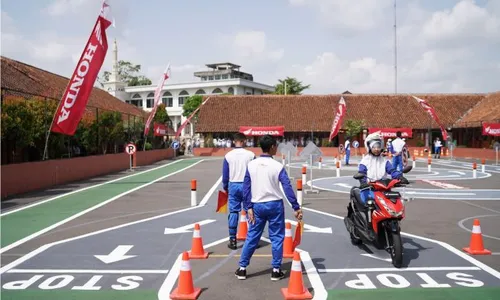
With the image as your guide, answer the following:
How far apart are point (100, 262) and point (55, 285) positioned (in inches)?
47.8

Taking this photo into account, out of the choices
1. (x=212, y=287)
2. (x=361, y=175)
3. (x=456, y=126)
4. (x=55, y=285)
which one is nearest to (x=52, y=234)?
(x=55, y=285)

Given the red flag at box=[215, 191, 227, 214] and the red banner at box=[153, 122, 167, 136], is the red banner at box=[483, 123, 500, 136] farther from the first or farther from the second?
the red flag at box=[215, 191, 227, 214]

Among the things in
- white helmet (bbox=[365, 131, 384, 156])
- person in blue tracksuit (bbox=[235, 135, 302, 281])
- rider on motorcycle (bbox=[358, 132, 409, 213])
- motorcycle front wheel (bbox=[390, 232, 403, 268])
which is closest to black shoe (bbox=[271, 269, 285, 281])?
person in blue tracksuit (bbox=[235, 135, 302, 281])

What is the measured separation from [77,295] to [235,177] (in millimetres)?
3311

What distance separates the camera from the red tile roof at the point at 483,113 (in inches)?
1844

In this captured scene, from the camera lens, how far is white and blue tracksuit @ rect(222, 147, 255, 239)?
28.0ft

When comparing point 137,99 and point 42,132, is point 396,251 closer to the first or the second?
point 42,132

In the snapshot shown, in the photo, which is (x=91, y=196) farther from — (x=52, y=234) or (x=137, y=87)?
(x=137, y=87)

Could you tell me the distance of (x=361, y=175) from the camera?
8258mm

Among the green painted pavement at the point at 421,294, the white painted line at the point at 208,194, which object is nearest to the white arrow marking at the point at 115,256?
the green painted pavement at the point at 421,294

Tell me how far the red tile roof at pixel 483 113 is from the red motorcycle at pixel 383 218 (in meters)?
39.4

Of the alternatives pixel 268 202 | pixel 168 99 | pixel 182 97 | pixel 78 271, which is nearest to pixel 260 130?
pixel 182 97

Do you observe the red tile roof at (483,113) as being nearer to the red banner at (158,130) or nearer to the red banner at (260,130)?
the red banner at (260,130)

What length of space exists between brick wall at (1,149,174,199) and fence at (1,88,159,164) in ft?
2.02
